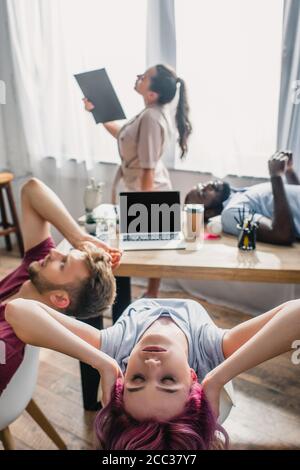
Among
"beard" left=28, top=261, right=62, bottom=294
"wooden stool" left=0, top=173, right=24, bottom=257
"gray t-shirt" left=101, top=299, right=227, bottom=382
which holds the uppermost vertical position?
"beard" left=28, top=261, right=62, bottom=294

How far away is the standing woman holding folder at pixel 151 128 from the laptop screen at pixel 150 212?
1.76 ft

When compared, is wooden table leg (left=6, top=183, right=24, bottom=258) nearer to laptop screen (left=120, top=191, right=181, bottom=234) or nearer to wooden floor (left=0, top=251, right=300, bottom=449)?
wooden floor (left=0, top=251, right=300, bottom=449)

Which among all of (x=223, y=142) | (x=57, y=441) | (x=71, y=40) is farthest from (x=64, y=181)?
(x=57, y=441)

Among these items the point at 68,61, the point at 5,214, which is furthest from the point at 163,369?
the point at 5,214

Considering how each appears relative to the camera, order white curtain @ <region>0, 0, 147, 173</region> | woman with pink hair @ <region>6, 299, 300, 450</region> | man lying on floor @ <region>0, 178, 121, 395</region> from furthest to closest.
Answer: white curtain @ <region>0, 0, 147, 173</region> → man lying on floor @ <region>0, 178, 121, 395</region> → woman with pink hair @ <region>6, 299, 300, 450</region>

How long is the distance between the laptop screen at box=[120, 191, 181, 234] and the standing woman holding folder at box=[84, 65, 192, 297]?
0.54 meters

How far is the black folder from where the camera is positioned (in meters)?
1.66

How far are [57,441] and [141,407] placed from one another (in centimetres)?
84

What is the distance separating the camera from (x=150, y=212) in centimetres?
130

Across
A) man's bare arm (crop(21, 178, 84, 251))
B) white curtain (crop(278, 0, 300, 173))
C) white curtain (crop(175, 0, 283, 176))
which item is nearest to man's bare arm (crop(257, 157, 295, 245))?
white curtain (crop(278, 0, 300, 173))

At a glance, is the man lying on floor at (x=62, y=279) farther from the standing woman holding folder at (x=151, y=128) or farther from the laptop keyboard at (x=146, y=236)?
the standing woman holding folder at (x=151, y=128)

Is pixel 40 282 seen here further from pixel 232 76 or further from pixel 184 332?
pixel 232 76
